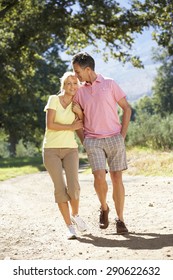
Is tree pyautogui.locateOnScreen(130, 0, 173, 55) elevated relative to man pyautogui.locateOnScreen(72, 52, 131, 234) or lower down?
elevated

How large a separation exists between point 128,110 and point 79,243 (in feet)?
5.98

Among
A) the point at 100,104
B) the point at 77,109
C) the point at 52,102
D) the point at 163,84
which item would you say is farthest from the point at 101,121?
the point at 163,84

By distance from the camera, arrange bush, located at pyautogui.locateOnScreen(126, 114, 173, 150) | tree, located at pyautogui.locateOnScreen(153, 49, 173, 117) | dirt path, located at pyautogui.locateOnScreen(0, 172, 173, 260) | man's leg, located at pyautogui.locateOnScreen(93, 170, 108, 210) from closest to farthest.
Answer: dirt path, located at pyautogui.locateOnScreen(0, 172, 173, 260)
man's leg, located at pyautogui.locateOnScreen(93, 170, 108, 210)
bush, located at pyautogui.locateOnScreen(126, 114, 173, 150)
tree, located at pyautogui.locateOnScreen(153, 49, 173, 117)

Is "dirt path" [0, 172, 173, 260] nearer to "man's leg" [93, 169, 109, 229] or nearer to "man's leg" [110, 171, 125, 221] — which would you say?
"man's leg" [93, 169, 109, 229]

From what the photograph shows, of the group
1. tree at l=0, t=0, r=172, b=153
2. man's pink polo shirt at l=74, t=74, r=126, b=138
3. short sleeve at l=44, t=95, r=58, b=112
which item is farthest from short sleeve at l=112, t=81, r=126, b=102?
tree at l=0, t=0, r=172, b=153

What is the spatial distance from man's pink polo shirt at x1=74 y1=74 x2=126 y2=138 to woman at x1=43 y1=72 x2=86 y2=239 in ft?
0.41

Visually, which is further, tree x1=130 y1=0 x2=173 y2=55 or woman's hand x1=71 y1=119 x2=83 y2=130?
tree x1=130 y1=0 x2=173 y2=55

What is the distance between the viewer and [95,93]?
7.36 m

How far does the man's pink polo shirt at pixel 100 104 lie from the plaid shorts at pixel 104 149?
68mm

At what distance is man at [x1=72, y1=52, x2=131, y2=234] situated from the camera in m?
7.35

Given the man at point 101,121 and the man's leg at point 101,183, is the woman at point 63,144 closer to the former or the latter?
the man at point 101,121
